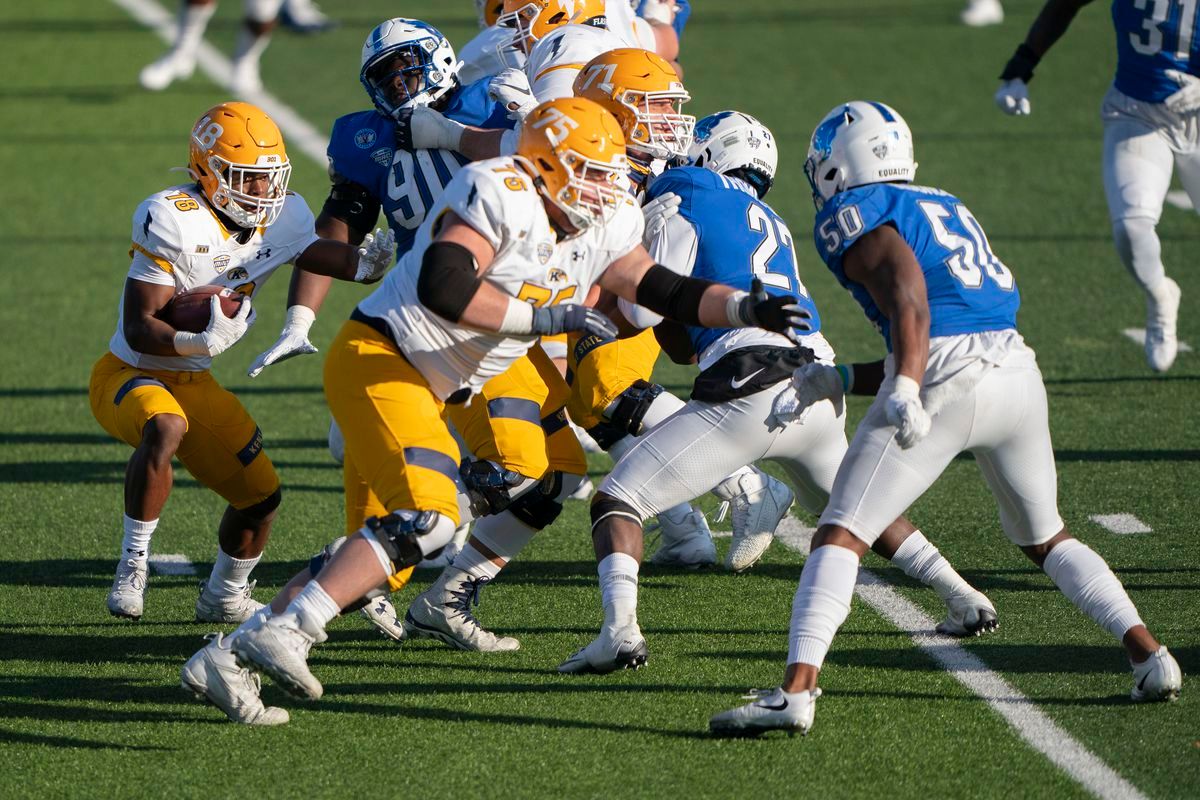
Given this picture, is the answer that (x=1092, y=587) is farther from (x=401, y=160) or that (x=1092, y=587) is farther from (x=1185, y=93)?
(x=1185, y=93)

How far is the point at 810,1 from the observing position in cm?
1596

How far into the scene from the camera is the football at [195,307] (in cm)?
483

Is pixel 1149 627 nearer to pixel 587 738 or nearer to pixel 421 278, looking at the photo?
pixel 587 738

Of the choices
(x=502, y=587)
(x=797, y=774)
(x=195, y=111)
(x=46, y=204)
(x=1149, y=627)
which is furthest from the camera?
(x=195, y=111)

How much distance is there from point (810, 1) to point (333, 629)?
484 inches

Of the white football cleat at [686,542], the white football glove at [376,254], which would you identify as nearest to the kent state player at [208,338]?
the white football glove at [376,254]

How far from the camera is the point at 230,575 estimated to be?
5.06 meters

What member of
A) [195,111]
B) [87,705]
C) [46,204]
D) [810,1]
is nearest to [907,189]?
[87,705]

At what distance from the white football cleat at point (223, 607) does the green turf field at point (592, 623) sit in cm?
11

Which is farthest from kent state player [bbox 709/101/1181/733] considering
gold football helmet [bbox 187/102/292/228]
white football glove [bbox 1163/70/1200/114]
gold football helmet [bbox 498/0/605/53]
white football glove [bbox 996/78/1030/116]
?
white football glove [bbox 996/78/1030/116]

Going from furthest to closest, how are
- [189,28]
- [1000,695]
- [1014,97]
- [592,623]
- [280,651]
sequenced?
[189,28] → [1014,97] → [592,623] → [1000,695] → [280,651]

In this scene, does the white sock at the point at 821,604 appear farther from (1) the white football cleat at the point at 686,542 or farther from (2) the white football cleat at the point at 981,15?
(2) the white football cleat at the point at 981,15

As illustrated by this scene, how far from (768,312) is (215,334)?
5.75ft

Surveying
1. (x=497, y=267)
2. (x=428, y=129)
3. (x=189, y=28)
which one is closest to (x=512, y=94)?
(x=428, y=129)
